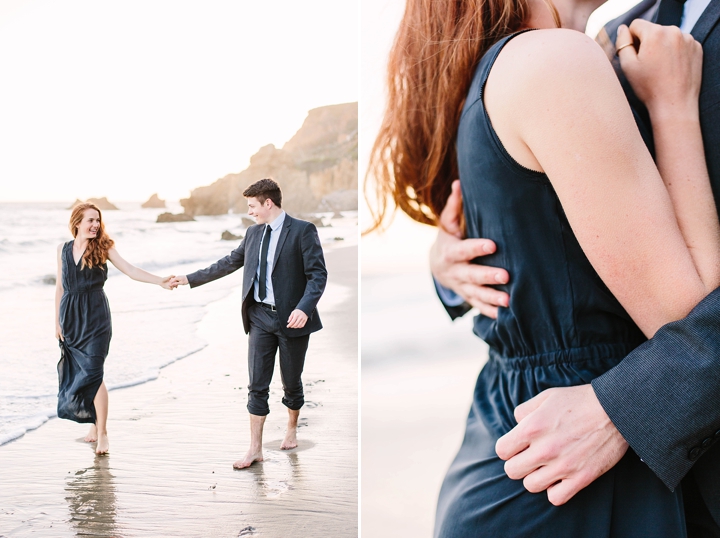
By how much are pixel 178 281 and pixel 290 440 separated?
0.91 metres

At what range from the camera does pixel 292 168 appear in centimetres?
298

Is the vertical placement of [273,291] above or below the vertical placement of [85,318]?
above

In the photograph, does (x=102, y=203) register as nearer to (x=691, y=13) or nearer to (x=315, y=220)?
(x=315, y=220)

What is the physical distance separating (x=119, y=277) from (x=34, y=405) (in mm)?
679

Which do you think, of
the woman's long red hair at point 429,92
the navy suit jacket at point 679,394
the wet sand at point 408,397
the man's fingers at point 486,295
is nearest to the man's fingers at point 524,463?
the navy suit jacket at point 679,394

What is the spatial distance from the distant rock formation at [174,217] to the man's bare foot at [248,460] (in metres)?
1.18

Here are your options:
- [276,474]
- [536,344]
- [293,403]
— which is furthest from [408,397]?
[536,344]

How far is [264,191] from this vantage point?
9.05ft

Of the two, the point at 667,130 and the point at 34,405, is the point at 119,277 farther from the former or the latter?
the point at 667,130

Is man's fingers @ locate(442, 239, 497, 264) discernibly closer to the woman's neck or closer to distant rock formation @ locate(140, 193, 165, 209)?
the woman's neck

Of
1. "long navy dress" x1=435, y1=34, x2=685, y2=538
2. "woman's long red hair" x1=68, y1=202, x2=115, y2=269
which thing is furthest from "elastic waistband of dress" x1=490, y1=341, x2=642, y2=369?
"woman's long red hair" x1=68, y1=202, x2=115, y2=269

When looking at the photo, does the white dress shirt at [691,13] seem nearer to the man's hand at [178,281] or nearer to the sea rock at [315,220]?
the sea rock at [315,220]

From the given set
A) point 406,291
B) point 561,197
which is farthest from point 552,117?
point 406,291

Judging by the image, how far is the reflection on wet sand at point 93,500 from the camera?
99.5 inches
